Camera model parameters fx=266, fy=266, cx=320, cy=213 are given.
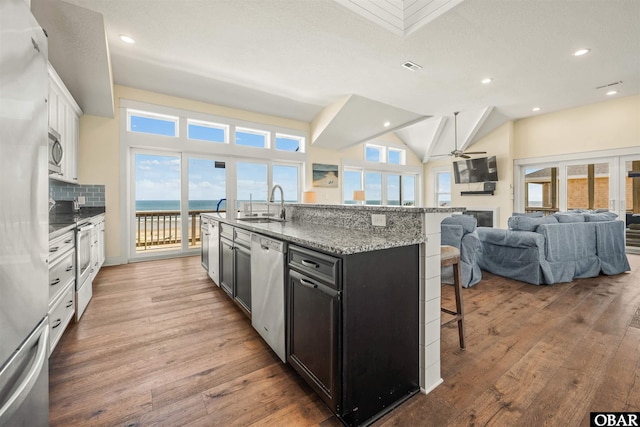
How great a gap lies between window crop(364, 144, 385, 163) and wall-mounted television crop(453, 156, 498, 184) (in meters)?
2.26

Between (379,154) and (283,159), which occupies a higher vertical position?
(379,154)

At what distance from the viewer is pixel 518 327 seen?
2.29 metres

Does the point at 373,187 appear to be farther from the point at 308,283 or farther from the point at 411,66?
the point at 308,283

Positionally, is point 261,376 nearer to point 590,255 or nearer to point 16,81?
point 16,81

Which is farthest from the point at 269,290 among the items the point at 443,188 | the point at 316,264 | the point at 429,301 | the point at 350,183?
the point at 443,188

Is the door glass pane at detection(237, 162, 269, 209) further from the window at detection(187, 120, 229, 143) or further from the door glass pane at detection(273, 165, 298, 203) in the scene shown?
the window at detection(187, 120, 229, 143)

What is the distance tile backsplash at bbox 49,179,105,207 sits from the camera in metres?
3.87

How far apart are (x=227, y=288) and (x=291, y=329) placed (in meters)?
1.45

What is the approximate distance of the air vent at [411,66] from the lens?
13.0 feet

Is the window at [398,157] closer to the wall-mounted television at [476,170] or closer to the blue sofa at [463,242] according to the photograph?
the wall-mounted television at [476,170]

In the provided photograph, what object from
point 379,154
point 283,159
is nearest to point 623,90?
point 379,154

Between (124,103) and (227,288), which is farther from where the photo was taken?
(124,103)

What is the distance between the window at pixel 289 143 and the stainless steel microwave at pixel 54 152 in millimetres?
3963

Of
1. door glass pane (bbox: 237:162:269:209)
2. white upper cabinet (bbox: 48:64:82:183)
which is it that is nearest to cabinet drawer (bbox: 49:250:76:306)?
white upper cabinet (bbox: 48:64:82:183)
